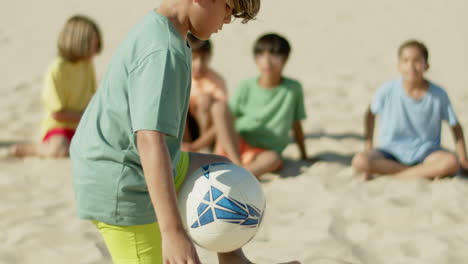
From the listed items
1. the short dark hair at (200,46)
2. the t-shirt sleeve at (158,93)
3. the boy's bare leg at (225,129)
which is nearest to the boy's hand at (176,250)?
the t-shirt sleeve at (158,93)

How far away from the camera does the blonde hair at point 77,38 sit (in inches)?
208

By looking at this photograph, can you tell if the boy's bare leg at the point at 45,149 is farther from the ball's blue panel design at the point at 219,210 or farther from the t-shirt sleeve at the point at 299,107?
the ball's blue panel design at the point at 219,210

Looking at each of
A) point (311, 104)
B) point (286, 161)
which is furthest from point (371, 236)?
point (311, 104)

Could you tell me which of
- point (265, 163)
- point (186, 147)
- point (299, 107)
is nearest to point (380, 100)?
point (299, 107)

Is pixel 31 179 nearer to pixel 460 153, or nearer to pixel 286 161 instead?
pixel 286 161

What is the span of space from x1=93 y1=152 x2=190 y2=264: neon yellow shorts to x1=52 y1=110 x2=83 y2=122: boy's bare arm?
320 centimetres

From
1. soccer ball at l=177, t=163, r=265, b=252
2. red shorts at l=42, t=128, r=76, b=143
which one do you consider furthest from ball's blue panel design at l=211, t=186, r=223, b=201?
red shorts at l=42, t=128, r=76, b=143

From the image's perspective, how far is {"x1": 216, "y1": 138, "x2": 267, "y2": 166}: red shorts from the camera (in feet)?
16.2

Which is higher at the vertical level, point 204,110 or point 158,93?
point 158,93

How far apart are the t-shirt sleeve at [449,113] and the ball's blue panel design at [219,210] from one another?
9.60 feet

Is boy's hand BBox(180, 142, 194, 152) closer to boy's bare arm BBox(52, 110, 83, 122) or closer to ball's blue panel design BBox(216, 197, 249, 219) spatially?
boy's bare arm BBox(52, 110, 83, 122)

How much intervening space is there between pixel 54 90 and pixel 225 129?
1596 millimetres

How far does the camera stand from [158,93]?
181 centimetres

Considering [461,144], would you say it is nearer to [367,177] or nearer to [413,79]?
[413,79]
